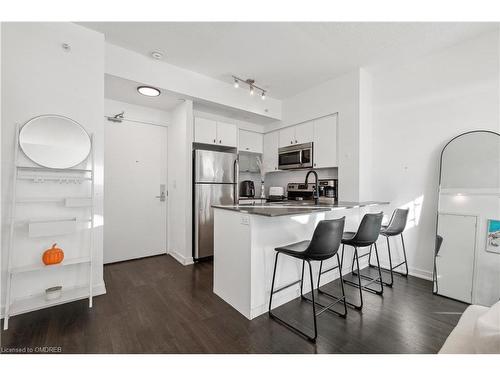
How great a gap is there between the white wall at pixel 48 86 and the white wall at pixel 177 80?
289 mm

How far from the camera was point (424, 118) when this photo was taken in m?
2.86

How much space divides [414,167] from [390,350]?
2.27m

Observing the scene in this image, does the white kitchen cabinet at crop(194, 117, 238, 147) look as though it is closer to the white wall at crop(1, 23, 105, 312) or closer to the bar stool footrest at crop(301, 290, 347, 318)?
the white wall at crop(1, 23, 105, 312)

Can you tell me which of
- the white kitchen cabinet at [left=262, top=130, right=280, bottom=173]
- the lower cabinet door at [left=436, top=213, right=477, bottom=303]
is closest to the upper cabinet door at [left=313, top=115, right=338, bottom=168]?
the white kitchen cabinet at [left=262, top=130, right=280, bottom=173]

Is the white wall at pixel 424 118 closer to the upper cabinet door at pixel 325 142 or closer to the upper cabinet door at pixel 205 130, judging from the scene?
the upper cabinet door at pixel 325 142

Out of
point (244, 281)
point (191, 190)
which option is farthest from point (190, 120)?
point (244, 281)

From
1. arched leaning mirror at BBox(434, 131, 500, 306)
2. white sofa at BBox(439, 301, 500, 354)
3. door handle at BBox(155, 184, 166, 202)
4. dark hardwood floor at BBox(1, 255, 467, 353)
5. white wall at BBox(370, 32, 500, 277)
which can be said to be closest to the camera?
white sofa at BBox(439, 301, 500, 354)

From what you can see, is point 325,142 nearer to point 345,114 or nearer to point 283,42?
point 345,114

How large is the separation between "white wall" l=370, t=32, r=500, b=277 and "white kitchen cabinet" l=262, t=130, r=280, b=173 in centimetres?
177

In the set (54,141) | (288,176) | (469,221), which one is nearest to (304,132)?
(288,176)

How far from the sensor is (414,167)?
2941 millimetres

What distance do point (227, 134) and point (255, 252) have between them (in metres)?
2.59

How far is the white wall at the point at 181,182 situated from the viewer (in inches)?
134

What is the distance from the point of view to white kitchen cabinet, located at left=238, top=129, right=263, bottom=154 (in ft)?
14.8
